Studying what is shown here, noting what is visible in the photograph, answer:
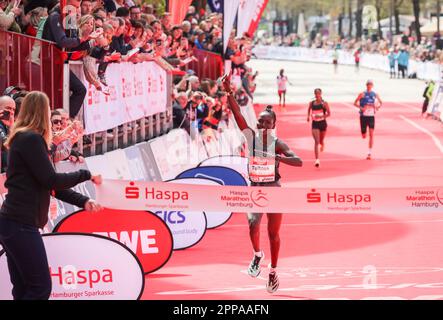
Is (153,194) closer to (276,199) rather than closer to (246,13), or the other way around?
(276,199)

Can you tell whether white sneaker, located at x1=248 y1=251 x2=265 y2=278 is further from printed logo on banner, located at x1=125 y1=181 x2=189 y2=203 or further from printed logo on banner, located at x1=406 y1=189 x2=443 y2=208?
printed logo on banner, located at x1=406 y1=189 x2=443 y2=208

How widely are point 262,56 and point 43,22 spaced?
9561 cm

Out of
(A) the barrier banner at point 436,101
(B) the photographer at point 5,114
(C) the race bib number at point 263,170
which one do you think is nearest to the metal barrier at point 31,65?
(B) the photographer at point 5,114

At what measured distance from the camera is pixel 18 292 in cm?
969

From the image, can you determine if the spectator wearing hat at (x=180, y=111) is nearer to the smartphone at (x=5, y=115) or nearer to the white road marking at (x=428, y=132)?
the smartphone at (x=5, y=115)

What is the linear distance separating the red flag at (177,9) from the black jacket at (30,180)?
17946 mm

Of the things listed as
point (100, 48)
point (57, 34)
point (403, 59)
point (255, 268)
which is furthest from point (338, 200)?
point (403, 59)

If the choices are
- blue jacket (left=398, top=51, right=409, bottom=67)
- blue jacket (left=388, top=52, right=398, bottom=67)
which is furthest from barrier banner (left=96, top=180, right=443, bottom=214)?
blue jacket (left=388, top=52, right=398, bottom=67)

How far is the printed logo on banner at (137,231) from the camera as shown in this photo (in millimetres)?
13311

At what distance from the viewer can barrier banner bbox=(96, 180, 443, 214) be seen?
42.5ft

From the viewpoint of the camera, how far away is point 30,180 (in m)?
9.55

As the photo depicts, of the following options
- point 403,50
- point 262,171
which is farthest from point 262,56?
point 262,171

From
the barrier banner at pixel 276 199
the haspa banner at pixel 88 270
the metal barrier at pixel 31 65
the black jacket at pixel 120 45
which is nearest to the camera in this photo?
the haspa banner at pixel 88 270
